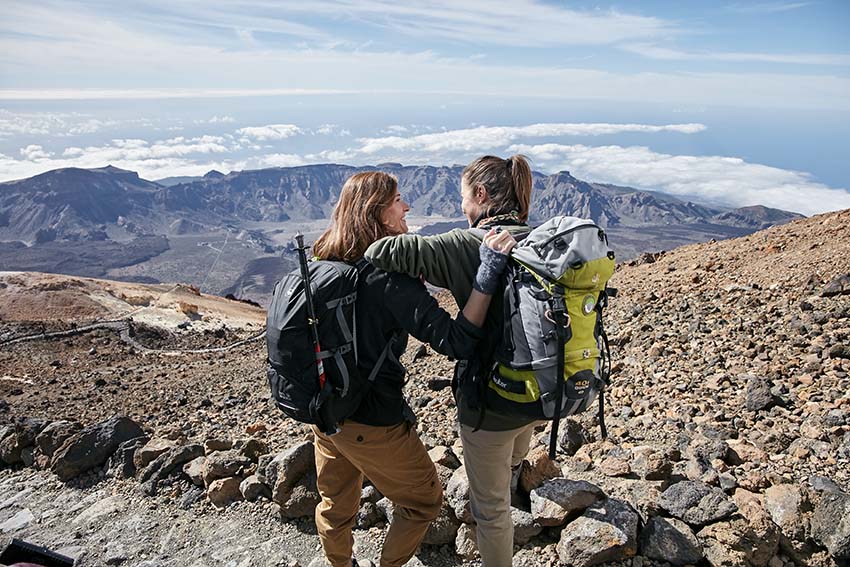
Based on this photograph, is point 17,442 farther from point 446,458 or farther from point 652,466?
point 652,466

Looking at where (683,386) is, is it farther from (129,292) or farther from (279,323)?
(129,292)

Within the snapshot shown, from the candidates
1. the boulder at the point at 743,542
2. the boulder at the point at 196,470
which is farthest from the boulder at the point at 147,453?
the boulder at the point at 743,542

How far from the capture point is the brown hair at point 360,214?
3.41 meters

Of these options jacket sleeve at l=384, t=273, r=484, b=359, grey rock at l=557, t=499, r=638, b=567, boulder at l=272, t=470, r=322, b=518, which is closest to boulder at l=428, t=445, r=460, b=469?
boulder at l=272, t=470, r=322, b=518

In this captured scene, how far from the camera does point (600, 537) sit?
4246 millimetres

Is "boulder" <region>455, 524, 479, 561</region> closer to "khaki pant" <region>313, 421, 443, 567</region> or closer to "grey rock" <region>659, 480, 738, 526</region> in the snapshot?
"khaki pant" <region>313, 421, 443, 567</region>

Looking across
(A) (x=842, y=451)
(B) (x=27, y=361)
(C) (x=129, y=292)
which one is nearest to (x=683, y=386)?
(A) (x=842, y=451)

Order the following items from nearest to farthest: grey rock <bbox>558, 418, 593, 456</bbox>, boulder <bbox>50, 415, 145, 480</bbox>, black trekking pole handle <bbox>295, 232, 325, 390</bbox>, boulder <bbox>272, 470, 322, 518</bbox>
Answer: black trekking pole handle <bbox>295, 232, 325, 390</bbox> < boulder <bbox>272, 470, 322, 518</bbox> < grey rock <bbox>558, 418, 593, 456</bbox> < boulder <bbox>50, 415, 145, 480</bbox>

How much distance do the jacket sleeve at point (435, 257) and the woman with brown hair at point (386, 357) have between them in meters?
0.08

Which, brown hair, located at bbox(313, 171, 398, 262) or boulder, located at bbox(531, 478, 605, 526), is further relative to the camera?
boulder, located at bbox(531, 478, 605, 526)

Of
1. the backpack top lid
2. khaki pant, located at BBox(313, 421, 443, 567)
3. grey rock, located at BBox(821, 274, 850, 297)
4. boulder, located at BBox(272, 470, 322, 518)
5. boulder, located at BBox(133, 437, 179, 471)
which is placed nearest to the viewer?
the backpack top lid

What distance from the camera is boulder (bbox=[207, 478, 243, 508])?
5.98 metres

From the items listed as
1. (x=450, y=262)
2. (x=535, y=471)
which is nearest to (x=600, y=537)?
(x=535, y=471)

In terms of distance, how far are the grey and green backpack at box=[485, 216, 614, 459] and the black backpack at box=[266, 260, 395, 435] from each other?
86 centimetres
